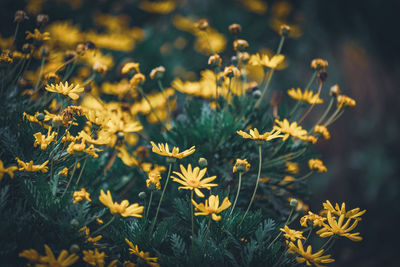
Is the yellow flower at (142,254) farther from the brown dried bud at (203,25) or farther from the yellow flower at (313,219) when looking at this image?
the brown dried bud at (203,25)

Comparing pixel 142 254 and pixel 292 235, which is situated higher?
pixel 292 235

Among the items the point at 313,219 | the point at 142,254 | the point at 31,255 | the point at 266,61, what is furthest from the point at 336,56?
the point at 31,255

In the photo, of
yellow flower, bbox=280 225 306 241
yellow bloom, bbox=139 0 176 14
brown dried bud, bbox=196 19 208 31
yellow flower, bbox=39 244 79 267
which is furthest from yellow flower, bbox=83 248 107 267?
yellow bloom, bbox=139 0 176 14

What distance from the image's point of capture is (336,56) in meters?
3.51

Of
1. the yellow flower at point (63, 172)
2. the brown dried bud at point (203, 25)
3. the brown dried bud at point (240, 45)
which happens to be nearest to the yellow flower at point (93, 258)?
the yellow flower at point (63, 172)

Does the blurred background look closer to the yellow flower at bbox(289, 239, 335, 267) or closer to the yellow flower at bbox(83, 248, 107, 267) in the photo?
the yellow flower at bbox(289, 239, 335, 267)

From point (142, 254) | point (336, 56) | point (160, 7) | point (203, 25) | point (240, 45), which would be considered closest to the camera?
point (142, 254)

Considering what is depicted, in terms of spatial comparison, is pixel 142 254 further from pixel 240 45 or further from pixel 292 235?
pixel 240 45

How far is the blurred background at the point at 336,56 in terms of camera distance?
2.76m

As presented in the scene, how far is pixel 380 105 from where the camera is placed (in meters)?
3.21

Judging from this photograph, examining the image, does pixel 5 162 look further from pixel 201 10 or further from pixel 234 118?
pixel 201 10

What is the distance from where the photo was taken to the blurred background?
2758 millimetres

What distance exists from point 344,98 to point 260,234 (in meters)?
0.74

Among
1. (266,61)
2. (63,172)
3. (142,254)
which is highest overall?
(266,61)
